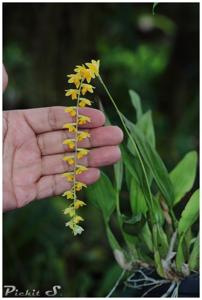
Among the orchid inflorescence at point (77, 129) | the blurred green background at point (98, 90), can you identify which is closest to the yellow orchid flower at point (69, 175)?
the orchid inflorescence at point (77, 129)

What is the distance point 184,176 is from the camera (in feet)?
2.76

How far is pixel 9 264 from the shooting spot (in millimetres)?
1245

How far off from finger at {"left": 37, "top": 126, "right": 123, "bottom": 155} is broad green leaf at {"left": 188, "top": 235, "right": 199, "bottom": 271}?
0.17 metres

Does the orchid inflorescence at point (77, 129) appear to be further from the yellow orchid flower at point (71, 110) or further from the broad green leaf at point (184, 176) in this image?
the broad green leaf at point (184, 176)

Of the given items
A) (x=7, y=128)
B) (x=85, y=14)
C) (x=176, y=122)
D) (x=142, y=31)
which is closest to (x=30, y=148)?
(x=7, y=128)

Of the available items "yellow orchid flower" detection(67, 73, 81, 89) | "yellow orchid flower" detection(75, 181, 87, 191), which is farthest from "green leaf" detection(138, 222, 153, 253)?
"yellow orchid flower" detection(67, 73, 81, 89)

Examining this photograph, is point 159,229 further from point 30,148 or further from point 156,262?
point 30,148

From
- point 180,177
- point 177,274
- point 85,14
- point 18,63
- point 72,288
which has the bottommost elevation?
point 72,288

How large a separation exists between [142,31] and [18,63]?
64cm

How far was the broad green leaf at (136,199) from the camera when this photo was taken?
0.79 metres

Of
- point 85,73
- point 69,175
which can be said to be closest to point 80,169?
point 69,175

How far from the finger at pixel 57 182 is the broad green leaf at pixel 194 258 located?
16cm

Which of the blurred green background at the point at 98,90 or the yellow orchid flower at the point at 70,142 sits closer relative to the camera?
the yellow orchid flower at the point at 70,142

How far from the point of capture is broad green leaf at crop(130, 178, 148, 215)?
0.79 metres
